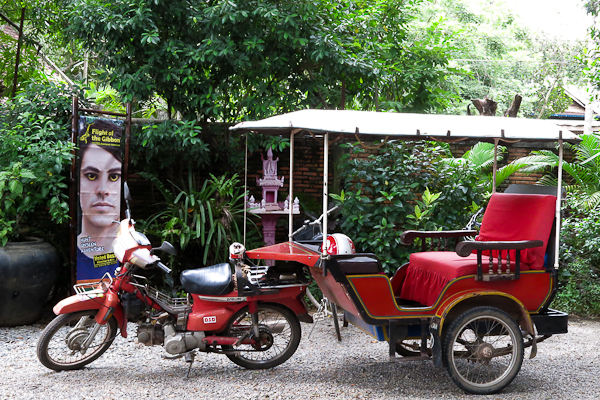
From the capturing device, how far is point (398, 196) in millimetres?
6699

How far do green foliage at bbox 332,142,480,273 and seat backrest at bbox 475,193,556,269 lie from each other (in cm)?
179

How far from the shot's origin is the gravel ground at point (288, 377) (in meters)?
3.82

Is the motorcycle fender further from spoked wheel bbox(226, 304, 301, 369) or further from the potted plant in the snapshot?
the potted plant

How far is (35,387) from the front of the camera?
3.89 m

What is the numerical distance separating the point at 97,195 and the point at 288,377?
291cm

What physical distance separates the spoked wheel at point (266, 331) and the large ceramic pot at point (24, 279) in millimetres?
2423

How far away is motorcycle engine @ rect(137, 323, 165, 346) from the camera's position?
4145 mm

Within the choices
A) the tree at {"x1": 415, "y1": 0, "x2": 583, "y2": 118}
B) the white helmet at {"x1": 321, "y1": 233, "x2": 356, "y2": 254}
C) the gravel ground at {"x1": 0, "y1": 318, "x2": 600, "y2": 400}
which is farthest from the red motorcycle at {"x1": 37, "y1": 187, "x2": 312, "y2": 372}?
the tree at {"x1": 415, "y1": 0, "x2": 583, "y2": 118}

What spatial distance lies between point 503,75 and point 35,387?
16625mm

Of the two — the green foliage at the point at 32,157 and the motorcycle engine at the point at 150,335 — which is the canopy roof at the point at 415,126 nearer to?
the motorcycle engine at the point at 150,335

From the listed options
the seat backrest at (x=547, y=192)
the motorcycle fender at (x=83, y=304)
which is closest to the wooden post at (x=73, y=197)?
the motorcycle fender at (x=83, y=304)

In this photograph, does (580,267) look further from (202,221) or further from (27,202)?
(27,202)

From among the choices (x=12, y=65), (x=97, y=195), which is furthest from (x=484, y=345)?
(x=12, y=65)

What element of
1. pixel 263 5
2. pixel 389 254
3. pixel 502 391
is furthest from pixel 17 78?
pixel 502 391
